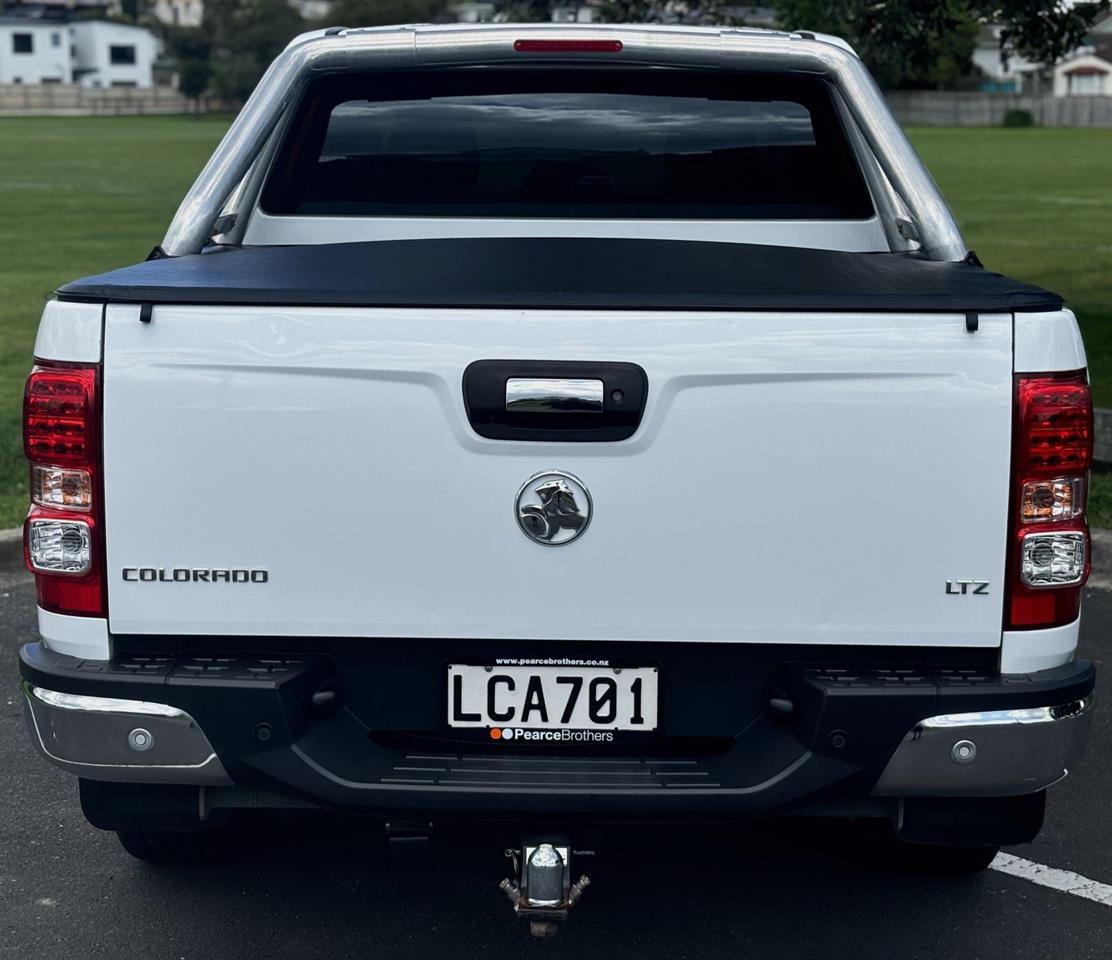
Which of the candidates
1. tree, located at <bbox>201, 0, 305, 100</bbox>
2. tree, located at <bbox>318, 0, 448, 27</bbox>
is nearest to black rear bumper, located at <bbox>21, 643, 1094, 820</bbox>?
tree, located at <bbox>318, 0, 448, 27</bbox>

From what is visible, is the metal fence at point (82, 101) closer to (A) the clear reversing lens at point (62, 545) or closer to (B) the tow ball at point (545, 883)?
(A) the clear reversing lens at point (62, 545)

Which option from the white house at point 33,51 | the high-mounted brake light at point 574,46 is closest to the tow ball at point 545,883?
the high-mounted brake light at point 574,46

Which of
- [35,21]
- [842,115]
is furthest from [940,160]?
[35,21]

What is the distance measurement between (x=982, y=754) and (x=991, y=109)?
92108mm

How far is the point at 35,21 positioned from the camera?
128625 millimetres

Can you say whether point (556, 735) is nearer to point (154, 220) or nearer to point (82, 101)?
point (154, 220)

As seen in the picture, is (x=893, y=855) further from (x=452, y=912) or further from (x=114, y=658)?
(x=114, y=658)

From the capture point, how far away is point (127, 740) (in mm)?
3133

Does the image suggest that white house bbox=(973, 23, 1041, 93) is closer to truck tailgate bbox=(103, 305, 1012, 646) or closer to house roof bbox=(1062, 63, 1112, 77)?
house roof bbox=(1062, 63, 1112, 77)

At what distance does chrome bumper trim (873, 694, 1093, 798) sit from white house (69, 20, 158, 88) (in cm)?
13771

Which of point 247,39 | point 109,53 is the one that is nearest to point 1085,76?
point 247,39

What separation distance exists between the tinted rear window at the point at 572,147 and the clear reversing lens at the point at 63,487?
1589 millimetres

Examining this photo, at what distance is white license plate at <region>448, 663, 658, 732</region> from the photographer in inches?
124

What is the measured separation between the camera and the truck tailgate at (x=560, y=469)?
301cm
